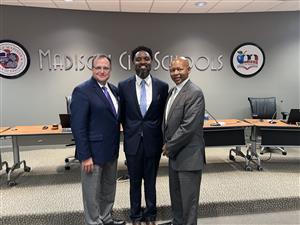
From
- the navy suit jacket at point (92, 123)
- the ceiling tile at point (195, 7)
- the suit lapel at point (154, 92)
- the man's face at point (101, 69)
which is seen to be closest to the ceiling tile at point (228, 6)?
the ceiling tile at point (195, 7)

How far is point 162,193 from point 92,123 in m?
1.45

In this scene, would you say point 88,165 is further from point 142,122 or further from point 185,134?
point 185,134

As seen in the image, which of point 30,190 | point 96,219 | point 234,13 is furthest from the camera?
point 234,13

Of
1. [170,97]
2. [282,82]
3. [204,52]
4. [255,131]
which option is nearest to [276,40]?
[282,82]

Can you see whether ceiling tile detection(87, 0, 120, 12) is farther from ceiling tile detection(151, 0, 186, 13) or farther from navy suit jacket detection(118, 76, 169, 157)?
navy suit jacket detection(118, 76, 169, 157)

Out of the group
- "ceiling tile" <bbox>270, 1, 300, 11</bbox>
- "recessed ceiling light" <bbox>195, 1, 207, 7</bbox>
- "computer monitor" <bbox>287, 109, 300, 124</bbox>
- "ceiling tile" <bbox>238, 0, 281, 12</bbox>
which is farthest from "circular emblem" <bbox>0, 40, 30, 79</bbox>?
"ceiling tile" <bbox>270, 1, 300, 11</bbox>

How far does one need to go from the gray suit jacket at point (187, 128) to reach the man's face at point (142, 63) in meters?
0.36

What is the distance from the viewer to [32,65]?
515 cm

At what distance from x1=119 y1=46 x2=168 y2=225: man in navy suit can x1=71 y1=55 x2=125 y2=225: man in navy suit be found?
12 cm

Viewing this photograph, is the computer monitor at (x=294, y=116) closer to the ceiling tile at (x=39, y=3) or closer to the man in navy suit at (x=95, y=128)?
the man in navy suit at (x=95, y=128)

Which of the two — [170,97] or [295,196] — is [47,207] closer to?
[170,97]

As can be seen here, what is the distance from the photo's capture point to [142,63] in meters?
2.32

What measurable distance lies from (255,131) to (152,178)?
2.16m

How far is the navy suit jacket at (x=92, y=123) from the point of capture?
2143mm
